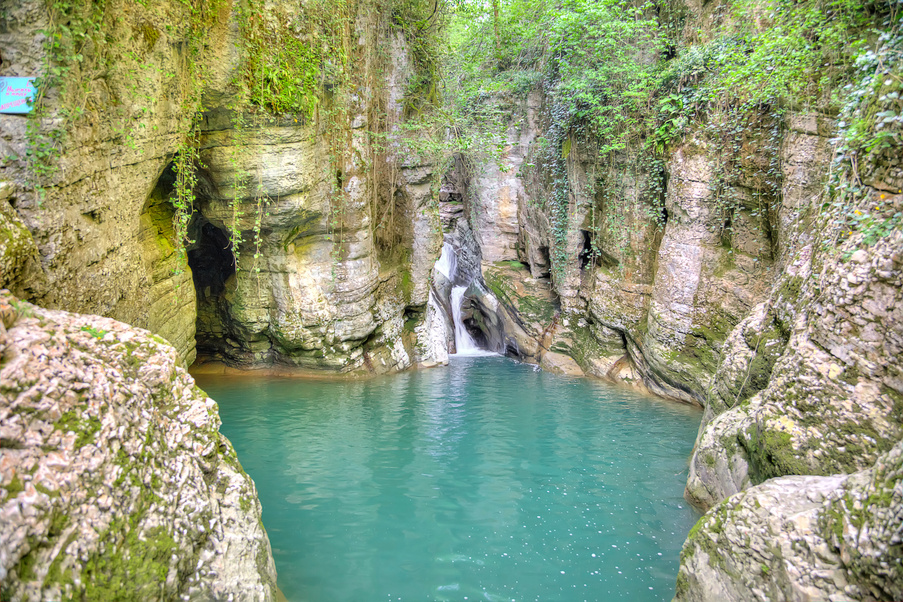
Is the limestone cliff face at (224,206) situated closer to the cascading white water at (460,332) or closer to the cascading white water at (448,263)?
the cascading white water at (460,332)

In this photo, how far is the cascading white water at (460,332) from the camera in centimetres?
1603

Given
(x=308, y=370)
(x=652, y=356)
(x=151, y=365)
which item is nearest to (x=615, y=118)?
(x=652, y=356)

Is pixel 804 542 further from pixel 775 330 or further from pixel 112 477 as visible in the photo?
pixel 112 477

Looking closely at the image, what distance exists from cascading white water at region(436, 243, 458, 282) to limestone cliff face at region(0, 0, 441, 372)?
4352 mm

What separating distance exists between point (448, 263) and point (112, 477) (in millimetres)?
15744

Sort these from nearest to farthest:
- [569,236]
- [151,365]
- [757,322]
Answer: [151,365], [757,322], [569,236]

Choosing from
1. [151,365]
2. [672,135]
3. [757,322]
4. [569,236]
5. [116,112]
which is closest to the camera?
[151,365]

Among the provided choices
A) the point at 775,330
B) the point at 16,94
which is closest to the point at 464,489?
the point at 775,330

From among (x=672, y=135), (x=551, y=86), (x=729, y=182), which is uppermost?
(x=551, y=86)

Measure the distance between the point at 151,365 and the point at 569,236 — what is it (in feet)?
Answer: 36.9

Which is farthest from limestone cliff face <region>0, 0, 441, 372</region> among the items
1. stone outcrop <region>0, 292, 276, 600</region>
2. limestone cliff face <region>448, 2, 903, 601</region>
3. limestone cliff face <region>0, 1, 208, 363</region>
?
limestone cliff face <region>448, 2, 903, 601</region>

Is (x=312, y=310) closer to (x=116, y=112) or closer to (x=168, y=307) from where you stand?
(x=168, y=307)

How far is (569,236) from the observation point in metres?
13.7

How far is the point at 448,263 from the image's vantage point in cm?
1864
